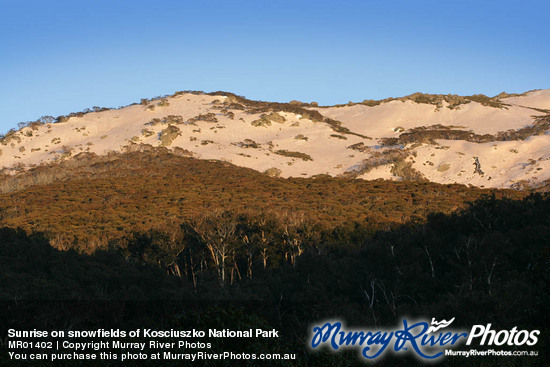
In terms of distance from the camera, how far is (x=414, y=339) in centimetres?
2012

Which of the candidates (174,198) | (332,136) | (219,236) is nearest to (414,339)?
(219,236)

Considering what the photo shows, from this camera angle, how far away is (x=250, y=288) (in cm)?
3638

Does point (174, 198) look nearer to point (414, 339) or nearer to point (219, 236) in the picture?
point (219, 236)

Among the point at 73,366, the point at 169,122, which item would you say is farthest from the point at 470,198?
the point at 169,122

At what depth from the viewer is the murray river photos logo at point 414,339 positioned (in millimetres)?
17531

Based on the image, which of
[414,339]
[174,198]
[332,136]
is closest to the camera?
[414,339]

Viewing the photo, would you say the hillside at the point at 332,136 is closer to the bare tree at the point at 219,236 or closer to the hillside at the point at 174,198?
the hillside at the point at 174,198

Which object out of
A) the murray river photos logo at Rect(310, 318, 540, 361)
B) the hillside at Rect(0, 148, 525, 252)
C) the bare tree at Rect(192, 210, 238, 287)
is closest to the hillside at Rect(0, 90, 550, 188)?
the hillside at Rect(0, 148, 525, 252)

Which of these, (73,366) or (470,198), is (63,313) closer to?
(73,366)

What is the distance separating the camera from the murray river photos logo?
1753cm

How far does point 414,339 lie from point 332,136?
89.5 metres

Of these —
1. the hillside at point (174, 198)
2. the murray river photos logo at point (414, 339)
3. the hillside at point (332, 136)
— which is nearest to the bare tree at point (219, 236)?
the hillside at point (174, 198)

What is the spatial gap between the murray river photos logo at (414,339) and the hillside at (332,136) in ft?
185

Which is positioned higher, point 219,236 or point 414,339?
point 219,236
